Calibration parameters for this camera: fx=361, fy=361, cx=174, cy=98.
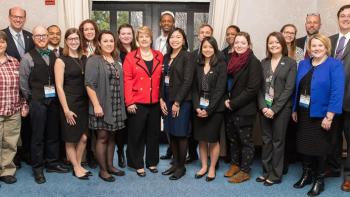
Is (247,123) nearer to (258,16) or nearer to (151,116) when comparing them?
(151,116)

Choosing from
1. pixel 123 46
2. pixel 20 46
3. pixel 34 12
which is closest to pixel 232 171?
pixel 123 46

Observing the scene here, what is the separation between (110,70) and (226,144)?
64.8 inches

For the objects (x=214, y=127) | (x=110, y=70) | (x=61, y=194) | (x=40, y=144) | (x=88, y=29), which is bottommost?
(x=61, y=194)

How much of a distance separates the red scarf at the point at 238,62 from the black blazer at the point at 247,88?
3 centimetres

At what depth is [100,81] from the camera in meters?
3.43

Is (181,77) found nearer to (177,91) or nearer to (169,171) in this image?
(177,91)

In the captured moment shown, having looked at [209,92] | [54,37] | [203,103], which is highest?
[54,37]

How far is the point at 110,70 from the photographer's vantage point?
345 centimetres

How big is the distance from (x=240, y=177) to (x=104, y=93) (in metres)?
1.58

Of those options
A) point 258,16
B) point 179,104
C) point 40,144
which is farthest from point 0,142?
point 258,16

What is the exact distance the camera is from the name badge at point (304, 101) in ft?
10.7

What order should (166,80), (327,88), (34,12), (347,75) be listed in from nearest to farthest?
1. (327,88)
2. (347,75)
3. (166,80)
4. (34,12)

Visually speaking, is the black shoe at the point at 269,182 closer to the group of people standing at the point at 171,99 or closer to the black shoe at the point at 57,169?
the group of people standing at the point at 171,99

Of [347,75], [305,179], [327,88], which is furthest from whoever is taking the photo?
[305,179]
